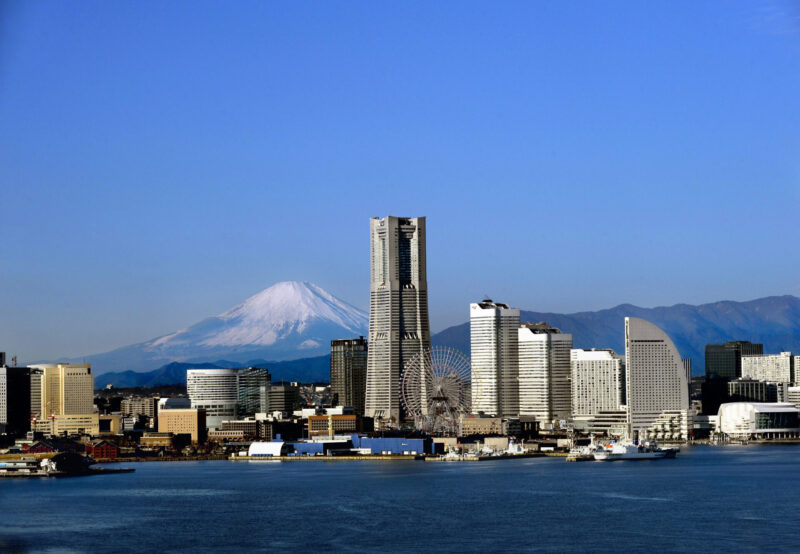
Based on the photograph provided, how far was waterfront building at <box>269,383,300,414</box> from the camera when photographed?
84.2 metres

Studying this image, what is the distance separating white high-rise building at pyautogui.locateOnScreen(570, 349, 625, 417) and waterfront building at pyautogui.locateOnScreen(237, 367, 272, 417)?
787 inches

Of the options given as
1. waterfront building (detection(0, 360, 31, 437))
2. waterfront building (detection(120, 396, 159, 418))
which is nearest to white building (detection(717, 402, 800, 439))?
waterfront building (detection(0, 360, 31, 437))

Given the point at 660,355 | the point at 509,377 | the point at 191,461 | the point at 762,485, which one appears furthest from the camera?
the point at 509,377

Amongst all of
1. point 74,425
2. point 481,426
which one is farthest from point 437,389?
point 74,425

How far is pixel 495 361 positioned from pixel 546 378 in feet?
10.5

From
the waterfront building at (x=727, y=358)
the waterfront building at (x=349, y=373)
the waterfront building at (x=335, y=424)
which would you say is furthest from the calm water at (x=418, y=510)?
the waterfront building at (x=727, y=358)

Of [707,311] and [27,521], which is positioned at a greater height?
[707,311]

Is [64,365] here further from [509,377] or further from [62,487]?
[62,487]

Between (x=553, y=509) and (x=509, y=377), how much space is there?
154 feet

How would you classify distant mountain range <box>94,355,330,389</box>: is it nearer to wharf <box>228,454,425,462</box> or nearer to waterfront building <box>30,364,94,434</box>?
waterfront building <box>30,364,94,434</box>

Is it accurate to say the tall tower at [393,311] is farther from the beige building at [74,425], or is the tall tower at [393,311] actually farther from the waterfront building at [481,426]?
the beige building at [74,425]

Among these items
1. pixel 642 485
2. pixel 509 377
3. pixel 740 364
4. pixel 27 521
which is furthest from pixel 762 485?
pixel 740 364

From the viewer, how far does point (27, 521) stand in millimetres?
28500

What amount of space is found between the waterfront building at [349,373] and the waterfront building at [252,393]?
5.16m
